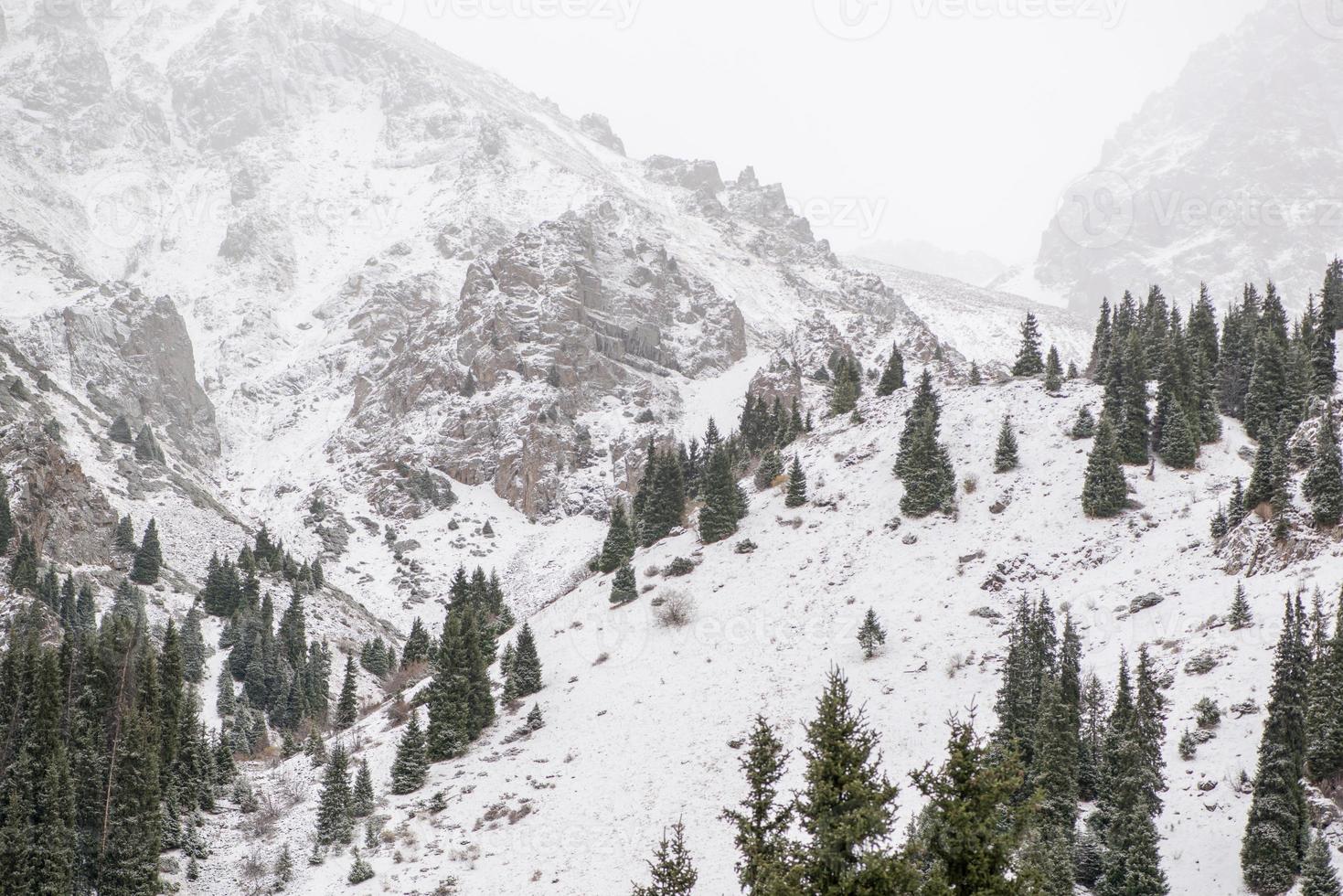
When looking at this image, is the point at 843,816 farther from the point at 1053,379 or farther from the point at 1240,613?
the point at 1053,379

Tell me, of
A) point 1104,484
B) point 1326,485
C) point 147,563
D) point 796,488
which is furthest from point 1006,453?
point 147,563

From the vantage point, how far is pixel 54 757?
42812mm

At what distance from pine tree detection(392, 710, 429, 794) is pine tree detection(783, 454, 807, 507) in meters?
35.0

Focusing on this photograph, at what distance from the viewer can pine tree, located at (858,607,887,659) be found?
170 feet

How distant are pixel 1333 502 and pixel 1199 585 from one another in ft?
23.2

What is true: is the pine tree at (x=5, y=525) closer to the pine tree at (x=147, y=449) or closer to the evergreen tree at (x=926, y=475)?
the pine tree at (x=147, y=449)

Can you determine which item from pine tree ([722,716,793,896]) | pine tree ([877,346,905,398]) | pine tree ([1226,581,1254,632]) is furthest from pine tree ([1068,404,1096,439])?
pine tree ([722,716,793,896])

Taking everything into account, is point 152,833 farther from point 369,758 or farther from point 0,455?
point 0,455

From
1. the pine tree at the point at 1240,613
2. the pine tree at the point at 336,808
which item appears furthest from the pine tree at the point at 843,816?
the pine tree at the point at 336,808

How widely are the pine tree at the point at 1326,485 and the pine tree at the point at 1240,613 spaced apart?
6078 millimetres

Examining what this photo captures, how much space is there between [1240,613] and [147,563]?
103 metres

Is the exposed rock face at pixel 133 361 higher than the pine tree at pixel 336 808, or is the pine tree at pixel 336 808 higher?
the exposed rock face at pixel 133 361

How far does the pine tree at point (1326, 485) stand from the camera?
42.8 m

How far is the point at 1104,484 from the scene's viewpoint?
57.3m
